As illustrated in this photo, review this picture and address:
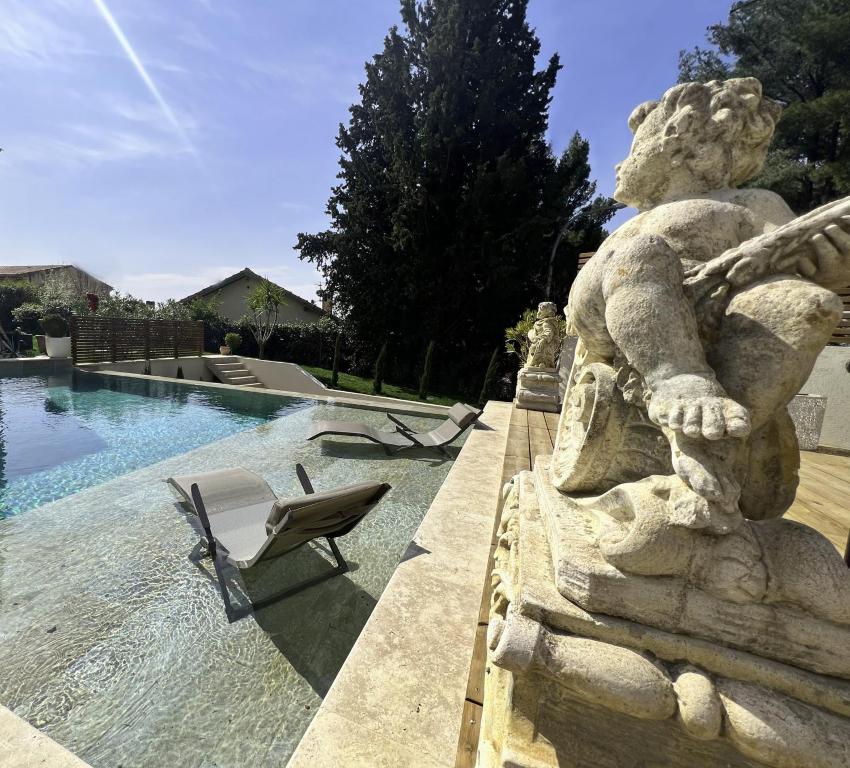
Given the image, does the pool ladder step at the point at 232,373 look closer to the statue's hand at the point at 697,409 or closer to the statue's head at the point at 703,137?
the statue's head at the point at 703,137

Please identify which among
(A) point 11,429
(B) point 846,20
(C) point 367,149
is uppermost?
(B) point 846,20

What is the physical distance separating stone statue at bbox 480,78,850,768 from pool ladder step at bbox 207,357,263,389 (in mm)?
14082

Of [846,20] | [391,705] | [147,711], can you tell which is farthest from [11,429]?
[846,20]

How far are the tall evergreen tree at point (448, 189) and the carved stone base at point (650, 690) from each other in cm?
1438

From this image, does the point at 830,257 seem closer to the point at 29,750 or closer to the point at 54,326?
the point at 29,750

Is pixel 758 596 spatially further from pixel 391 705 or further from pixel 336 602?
pixel 336 602

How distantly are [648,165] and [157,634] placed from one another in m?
3.30

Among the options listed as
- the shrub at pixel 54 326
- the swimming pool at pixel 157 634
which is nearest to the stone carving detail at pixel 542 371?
the swimming pool at pixel 157 634

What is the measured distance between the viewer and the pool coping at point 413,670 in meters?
1.27

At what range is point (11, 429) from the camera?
19.7 feet

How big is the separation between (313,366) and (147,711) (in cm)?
1871

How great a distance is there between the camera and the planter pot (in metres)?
11.7

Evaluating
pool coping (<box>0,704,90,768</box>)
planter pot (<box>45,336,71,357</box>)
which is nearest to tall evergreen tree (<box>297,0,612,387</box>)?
planter pot (<box>45,336,71,357</box>)

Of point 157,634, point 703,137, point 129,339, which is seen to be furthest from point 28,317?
point 703,137
